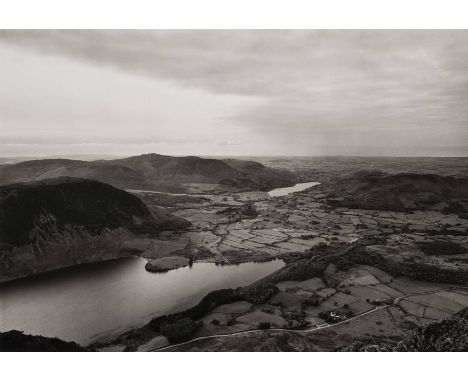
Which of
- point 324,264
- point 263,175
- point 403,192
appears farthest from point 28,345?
point 263,175

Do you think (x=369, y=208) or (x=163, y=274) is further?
(x=369, y=208)

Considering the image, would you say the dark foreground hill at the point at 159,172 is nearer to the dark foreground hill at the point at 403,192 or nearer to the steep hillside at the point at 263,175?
the steep hillside at the point at 263,175

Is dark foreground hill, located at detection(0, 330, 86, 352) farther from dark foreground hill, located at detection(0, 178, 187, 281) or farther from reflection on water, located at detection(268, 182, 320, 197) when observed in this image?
reflection on water, located at detection(268, 182, 320, 197)

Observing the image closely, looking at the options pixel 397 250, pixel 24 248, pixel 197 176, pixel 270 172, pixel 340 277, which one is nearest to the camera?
pixel 340 277

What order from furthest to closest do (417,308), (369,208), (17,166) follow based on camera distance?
(17,166), (369,208), (417,308)

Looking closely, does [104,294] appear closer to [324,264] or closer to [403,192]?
[324,264]

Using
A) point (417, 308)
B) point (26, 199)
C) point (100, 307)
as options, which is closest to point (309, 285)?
point (417, 308)

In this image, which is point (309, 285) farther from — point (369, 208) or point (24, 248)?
point (369, 208)
